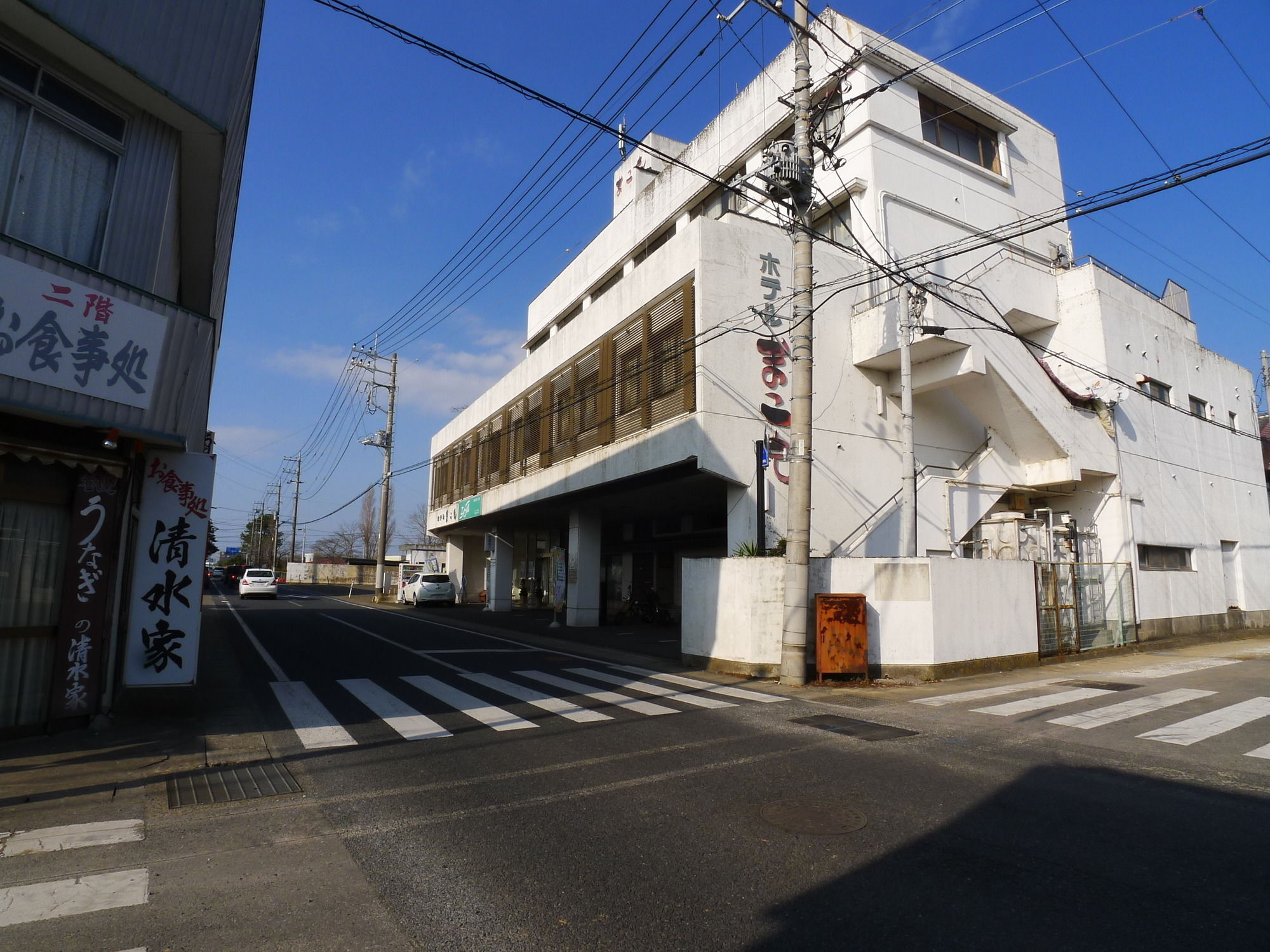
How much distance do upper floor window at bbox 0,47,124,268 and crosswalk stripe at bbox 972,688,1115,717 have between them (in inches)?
469

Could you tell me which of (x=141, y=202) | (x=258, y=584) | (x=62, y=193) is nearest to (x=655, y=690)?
(x=141, y=202)

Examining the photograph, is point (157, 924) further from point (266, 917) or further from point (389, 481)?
point (389, 481)

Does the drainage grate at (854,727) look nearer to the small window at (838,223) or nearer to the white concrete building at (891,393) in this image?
the white concrete building at (891,393)

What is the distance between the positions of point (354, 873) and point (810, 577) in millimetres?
9942

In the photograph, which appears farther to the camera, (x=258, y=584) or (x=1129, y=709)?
(x=258, y=584)

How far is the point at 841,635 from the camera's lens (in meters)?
12.1

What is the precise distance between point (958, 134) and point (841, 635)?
19.3 m

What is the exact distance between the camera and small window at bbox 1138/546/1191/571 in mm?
20250

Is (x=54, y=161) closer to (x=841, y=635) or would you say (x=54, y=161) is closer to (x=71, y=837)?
(x=71, y=837)

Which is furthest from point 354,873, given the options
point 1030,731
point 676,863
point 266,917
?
point 1030,731

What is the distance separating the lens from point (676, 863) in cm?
432

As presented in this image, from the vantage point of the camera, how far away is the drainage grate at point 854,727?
7.96 metres

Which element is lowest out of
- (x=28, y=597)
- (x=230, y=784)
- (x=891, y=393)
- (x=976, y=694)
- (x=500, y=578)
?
(x=230, y=784)

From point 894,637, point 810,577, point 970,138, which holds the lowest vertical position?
point 894,637
